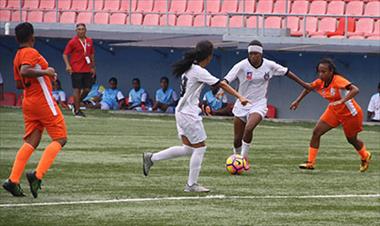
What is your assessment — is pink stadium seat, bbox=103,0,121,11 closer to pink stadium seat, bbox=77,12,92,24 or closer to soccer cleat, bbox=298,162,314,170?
pink stadium seat, bbox=77,12,92,24

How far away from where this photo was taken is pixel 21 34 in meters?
12.9

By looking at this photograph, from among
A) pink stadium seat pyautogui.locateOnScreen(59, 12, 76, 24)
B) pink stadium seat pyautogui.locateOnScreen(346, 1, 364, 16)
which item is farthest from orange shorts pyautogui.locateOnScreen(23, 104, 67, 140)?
pink stadium seat pyautogui.locateOnScreen(59, 12, 76, 24)

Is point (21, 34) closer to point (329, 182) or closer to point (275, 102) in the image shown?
point (329, 182)

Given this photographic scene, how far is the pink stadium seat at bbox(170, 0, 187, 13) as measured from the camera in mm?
35344

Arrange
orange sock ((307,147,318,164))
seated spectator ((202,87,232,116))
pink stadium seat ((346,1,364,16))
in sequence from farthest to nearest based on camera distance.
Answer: pink stadium seat ((346,1,364,16)), seated spectator ((202,87,232,116)), orange sock ((307,147,318,164))

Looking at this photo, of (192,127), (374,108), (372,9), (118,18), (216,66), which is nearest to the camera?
(192,127)

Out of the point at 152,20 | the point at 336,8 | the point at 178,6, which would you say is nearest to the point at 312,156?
the point at 336,8

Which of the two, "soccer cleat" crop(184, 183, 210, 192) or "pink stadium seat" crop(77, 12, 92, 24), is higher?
"soccer cleat" crop(184, 183, 210, 192)

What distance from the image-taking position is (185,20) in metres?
34.8

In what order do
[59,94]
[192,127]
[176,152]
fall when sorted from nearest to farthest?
[192,127]
[176,152]
[59,94]

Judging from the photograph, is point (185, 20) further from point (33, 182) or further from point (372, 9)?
point (33, 182)

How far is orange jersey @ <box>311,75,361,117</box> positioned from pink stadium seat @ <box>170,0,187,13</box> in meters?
18.4

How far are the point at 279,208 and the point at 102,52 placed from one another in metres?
23.5

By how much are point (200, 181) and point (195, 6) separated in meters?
20.5
